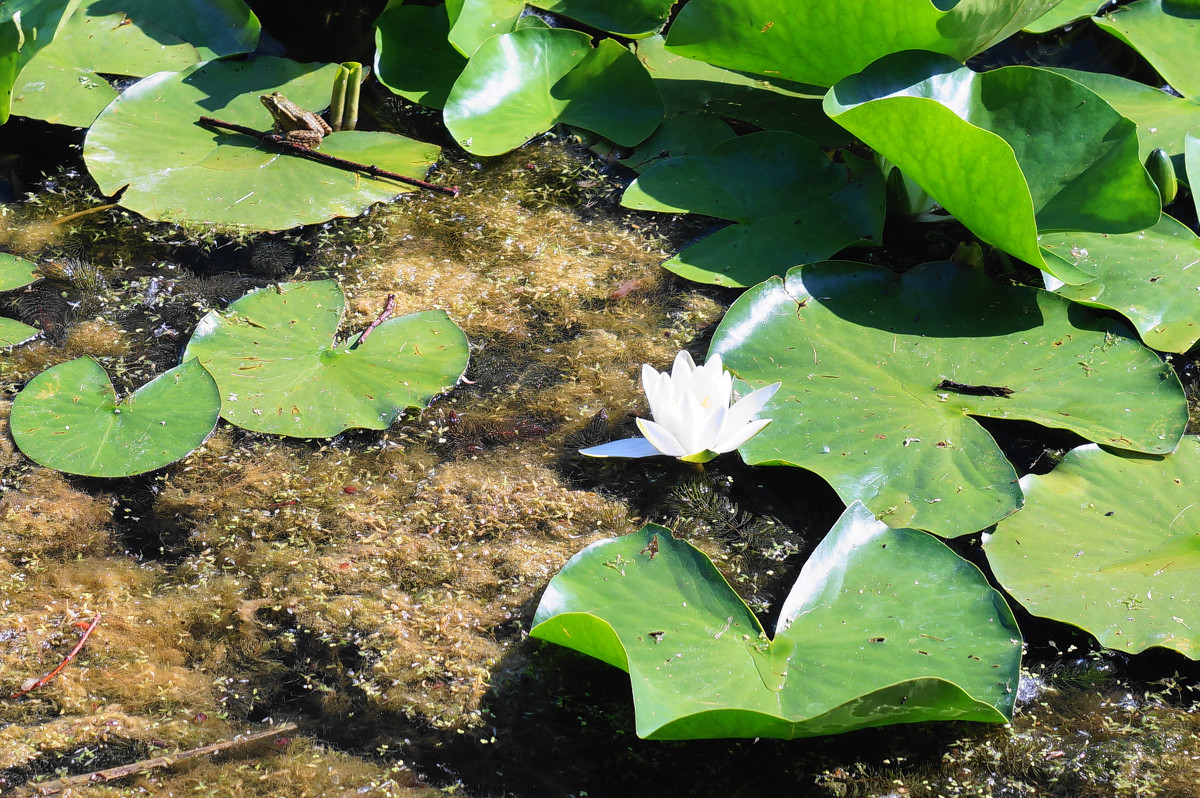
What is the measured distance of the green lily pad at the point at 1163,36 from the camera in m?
2.99

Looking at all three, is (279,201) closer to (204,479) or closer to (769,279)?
(204,479)

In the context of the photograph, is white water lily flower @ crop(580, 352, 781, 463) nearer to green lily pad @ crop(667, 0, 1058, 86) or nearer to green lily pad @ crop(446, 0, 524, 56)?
green lily pad @ crop(667, 0, 1058, 86)

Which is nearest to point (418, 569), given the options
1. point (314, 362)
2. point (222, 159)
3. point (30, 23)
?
point (314, 362)

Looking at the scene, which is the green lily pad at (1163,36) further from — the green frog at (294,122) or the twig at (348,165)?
the green frog at (294,122)

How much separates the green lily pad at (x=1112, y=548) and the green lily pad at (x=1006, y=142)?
1.71 ft

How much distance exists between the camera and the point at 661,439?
1.91m

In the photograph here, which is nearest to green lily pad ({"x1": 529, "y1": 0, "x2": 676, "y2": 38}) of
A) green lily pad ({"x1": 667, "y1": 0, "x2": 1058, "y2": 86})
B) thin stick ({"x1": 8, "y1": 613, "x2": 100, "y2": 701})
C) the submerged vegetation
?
the submerged vegetation

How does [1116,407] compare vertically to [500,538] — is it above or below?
above

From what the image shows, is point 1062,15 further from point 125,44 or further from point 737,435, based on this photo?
point 125,44

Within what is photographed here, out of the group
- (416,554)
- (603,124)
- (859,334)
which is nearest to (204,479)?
(416,554)

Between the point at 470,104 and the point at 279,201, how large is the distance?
76 centimetres

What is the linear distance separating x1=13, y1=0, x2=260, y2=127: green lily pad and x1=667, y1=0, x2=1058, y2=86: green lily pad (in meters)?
1.75

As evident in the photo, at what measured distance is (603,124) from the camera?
3.03m

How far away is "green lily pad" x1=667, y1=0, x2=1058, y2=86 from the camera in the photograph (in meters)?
2.26
